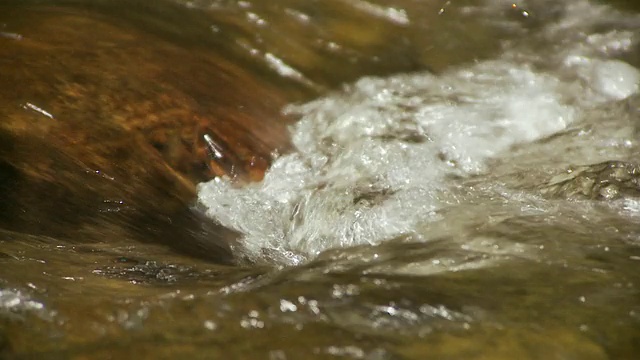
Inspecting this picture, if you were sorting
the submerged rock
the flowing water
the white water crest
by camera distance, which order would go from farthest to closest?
the white water crest, the submerged rock, the flowing water

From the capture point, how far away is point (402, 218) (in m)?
2.45

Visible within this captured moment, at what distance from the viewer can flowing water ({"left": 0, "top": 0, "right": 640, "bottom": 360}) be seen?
4.33 feet

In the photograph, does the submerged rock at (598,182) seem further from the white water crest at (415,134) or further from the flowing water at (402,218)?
the white water crest at (415,134)

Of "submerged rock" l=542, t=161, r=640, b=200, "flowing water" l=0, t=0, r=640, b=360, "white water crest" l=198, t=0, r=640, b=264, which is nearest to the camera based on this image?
"flowing water" l=0, t=0, r=640, b=360

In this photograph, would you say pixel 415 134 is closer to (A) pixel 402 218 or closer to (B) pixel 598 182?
(A) pixel 402 218

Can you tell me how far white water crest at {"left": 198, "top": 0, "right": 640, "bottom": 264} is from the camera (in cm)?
261

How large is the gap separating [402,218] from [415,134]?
2.73 ft

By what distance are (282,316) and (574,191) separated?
60.9 inches

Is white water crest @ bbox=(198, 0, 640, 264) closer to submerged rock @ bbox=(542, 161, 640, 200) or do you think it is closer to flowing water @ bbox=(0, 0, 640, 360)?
flowing water @ bbox=(0, 0, 640, 360)

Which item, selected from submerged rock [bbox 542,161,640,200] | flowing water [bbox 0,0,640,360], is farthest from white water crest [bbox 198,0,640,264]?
submerged rock [bbox 542,161,640,200]

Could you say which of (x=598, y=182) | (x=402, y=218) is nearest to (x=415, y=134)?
(x=402, y=218)

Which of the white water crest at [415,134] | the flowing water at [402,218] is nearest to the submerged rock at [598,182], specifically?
the flowing water at [402,218]

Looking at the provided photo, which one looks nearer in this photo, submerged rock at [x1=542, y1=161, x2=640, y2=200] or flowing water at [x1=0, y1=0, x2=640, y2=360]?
flowing water at [x1=0, y1=0, x2=640, y2=360]

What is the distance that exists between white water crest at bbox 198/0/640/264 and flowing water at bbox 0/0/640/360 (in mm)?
11
